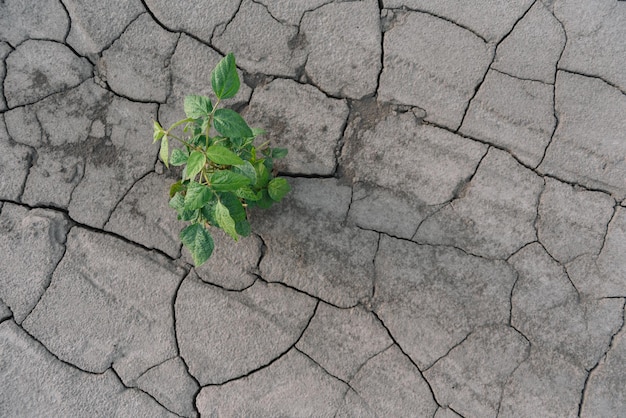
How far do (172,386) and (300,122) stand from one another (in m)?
1.26

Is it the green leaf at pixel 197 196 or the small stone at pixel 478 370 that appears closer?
the green leaf at pixel 197 196

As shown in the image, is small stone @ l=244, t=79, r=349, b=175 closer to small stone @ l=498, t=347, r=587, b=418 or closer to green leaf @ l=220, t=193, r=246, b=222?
green leaf @ l=220, t=193, r=246, b=222

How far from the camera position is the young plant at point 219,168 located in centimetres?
170

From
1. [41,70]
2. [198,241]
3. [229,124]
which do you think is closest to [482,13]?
[229,124]

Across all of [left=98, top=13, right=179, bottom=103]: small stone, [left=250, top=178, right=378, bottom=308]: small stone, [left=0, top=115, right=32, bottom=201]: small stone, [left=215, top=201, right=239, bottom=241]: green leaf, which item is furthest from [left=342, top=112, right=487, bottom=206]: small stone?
[left=0, top=115, right=32, bottom=201]: small stone

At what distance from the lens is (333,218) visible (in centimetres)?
224

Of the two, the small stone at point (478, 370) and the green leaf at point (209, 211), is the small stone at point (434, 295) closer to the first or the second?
the small stone at point (478, 370)

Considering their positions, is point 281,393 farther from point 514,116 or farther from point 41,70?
point 41,70

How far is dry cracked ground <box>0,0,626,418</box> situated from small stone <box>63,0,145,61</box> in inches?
0.4

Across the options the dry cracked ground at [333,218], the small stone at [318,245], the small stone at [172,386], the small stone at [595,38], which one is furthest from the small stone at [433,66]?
the small stone at [172,386]

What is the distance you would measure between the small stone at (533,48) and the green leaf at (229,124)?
1244 mm

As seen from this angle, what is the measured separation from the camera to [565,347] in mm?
2162

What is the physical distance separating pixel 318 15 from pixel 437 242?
1.16 m

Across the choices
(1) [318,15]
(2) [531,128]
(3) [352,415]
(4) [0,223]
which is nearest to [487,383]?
(3) [352,415]
